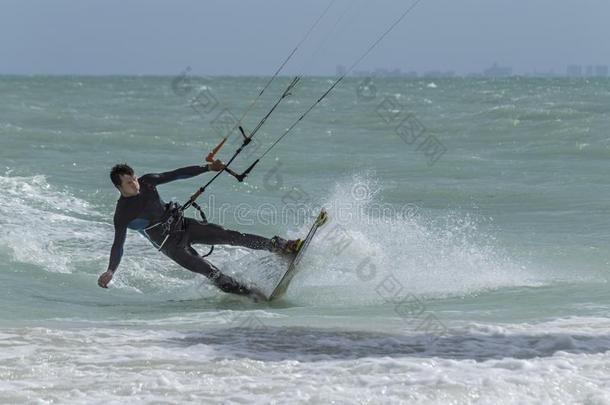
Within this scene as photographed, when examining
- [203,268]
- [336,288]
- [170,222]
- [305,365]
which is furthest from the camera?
[336,288]

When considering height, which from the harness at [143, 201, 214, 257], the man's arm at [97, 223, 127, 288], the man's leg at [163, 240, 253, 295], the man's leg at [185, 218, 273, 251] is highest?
the man's leg at [185, 218, 273, 251]

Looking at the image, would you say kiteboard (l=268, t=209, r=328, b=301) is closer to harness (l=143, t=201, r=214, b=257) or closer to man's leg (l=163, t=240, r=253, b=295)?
man's leg (l=163, t=240, r=253, b=295)

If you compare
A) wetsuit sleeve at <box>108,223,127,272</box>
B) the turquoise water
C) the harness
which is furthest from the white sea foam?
the harness

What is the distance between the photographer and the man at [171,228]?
873 centimetres

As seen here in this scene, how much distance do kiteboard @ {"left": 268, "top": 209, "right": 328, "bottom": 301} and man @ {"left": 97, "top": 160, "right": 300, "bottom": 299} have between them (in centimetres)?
7

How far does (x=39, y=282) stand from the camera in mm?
10328

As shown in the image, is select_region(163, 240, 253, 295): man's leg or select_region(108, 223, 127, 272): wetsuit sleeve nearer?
select_region(108, 223, 127, 272): wetsuit sleeve

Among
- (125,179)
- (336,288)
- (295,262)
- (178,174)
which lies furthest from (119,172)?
(336,288)

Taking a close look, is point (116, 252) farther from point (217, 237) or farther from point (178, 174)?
point (217, 237)

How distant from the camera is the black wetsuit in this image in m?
8.85

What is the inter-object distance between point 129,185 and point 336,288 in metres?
2.52

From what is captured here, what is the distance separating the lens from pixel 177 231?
9.27 m

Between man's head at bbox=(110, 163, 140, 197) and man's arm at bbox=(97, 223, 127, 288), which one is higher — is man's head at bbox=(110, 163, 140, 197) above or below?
above

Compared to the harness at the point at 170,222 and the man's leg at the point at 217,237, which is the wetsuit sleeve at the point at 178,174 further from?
the man's leg at the point at 217,237
